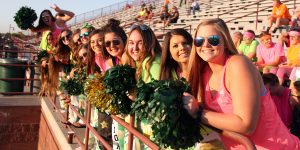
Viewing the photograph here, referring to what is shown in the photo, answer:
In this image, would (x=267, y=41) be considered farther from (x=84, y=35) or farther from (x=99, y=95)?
(x=99, y=95)

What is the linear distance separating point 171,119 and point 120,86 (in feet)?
3.40

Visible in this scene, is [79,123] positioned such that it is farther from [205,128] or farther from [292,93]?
[205,128]

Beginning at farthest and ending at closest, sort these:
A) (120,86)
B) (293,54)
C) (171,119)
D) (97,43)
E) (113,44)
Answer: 1. (293,54)
2. (97,43)
3. (113,44)
4. (120,86)
5. (171,119)

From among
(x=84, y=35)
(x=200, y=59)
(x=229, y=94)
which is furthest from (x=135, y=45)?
(x=84, y=35)

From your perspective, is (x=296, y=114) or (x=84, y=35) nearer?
(x=296, y=114)

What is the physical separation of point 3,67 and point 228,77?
284 inches

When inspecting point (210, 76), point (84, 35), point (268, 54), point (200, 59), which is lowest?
point (210, 76)

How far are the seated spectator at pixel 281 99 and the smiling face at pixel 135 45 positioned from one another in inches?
53.0

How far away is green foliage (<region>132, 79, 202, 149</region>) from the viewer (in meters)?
1.62

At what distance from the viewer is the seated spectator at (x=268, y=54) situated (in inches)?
238

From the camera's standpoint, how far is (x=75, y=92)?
14.8 feet

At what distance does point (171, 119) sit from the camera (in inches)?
63.2

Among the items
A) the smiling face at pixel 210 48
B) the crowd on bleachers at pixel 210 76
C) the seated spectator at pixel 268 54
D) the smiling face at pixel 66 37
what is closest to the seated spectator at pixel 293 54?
the crowd on bleachers at pixel 210 76

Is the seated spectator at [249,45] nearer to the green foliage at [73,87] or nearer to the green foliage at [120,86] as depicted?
the green foliage at [73,87]
